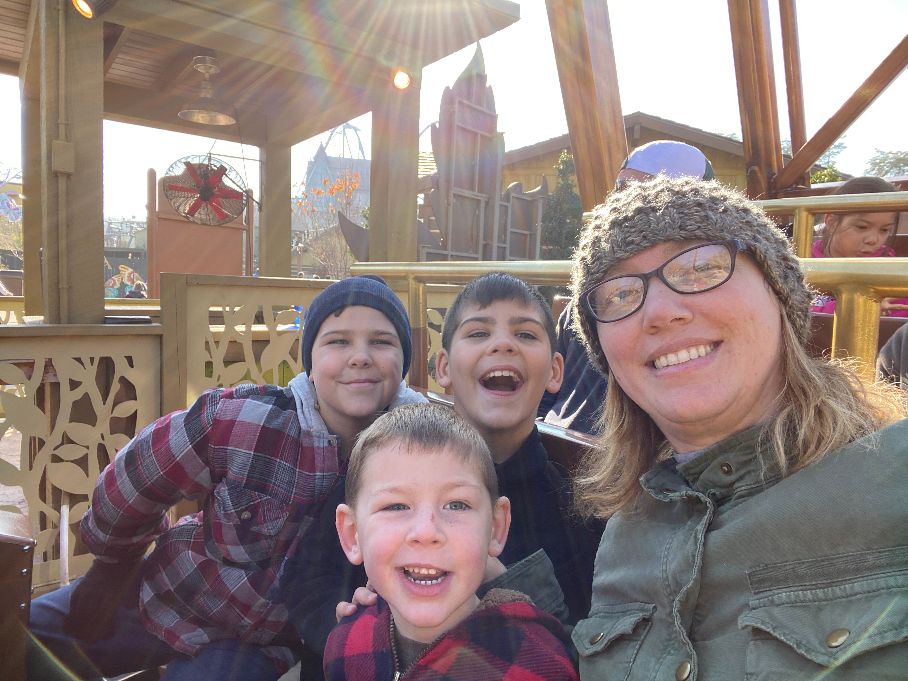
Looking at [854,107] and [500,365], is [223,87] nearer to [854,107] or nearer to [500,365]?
[854,107]

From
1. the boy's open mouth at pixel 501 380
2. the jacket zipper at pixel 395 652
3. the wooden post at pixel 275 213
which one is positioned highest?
the wooden post at pixel 275 213

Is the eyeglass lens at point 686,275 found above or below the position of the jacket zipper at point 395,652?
above

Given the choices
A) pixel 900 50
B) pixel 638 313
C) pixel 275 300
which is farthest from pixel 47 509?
pixel 900 50

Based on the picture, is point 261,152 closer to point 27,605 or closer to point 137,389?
point 137,389

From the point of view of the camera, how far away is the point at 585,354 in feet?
7.77

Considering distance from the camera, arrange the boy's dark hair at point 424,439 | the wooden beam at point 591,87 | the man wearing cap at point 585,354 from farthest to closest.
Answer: the wooden beam at point 591,87 < the man wearing cap at point 585,354 < the boy's dark hair at point 424,439

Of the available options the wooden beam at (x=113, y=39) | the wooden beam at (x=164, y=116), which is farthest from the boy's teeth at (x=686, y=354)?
the wooden beam at (x=164, y=116)

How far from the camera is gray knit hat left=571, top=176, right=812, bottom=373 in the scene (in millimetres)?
1062

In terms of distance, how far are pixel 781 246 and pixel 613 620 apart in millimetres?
724

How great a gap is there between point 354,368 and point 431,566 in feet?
2.65

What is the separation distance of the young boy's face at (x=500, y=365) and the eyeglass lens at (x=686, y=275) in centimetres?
64

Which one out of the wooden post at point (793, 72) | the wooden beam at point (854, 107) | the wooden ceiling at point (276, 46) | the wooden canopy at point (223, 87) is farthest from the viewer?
the wooden post at point (793, 72)

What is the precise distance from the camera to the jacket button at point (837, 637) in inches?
30.6

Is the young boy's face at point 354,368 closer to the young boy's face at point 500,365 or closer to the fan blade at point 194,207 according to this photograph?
the young boy's face at point 500,365
